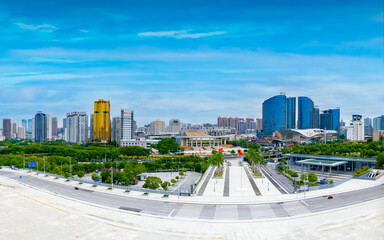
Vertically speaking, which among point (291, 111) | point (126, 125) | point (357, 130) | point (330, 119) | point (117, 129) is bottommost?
point (357, 130)

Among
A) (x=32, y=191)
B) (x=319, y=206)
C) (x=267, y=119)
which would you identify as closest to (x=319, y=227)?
(x=319, y=206)

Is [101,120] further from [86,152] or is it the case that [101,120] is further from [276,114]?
[276,114]

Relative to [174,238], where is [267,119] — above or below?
above

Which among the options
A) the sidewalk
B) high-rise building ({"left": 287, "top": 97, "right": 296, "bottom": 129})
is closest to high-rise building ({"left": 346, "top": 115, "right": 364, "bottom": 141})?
high-rise building ({"left": 287, "top": 97, "right": 296, "bottom": 129})

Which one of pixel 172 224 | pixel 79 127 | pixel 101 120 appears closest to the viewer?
pixel 172 224

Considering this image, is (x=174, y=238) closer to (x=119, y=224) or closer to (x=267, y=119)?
(x=119, y=224)

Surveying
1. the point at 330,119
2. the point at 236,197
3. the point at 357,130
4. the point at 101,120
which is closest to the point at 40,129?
the point at 101,120
